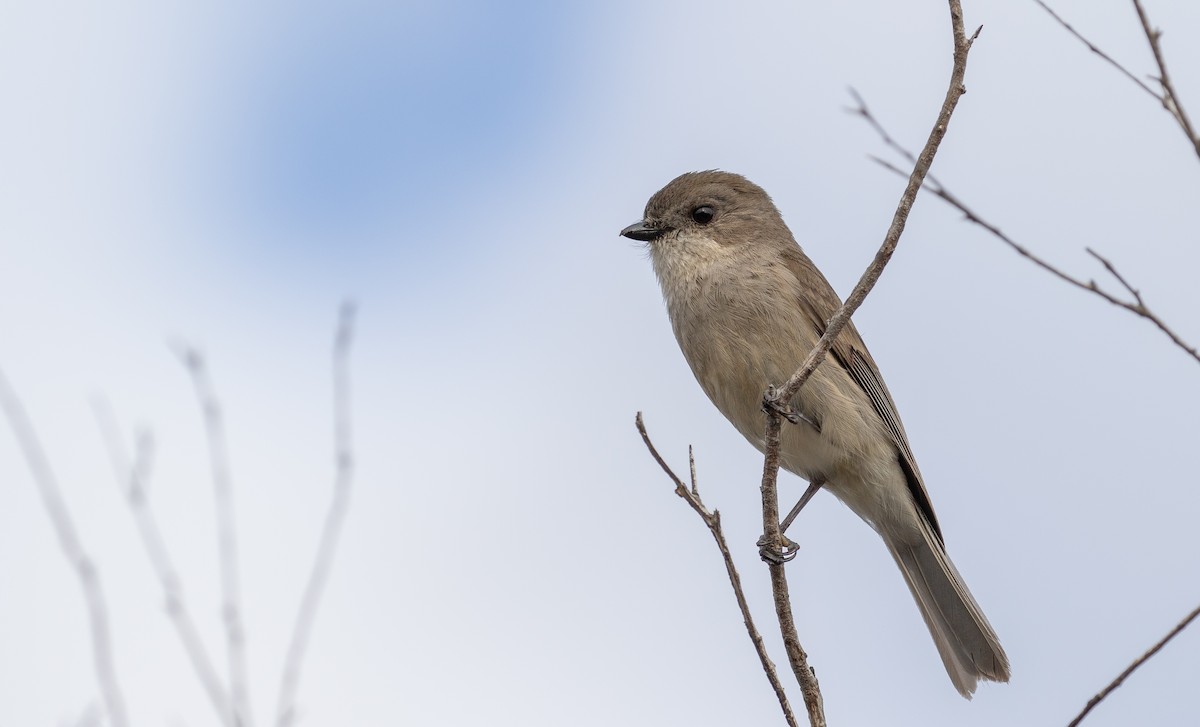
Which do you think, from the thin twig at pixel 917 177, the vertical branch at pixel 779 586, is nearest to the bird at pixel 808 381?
the vertical branch at pixel 779 586

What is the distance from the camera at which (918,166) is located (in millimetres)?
4039

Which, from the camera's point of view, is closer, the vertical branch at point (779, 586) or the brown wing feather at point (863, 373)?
the vertical branch at point (779, 586)

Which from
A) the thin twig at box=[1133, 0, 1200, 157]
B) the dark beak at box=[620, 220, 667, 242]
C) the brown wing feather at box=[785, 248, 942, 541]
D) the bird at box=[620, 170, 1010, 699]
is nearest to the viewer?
the thin twig at box=[1133, 0, 1200, 157]

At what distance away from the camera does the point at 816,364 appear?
176 inches

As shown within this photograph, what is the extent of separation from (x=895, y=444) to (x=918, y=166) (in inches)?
120

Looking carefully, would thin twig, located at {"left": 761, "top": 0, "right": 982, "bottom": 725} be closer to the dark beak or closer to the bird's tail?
the bird's tail

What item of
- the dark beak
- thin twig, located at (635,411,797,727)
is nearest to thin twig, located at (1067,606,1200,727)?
thin twig, located at (635,411,797,727)

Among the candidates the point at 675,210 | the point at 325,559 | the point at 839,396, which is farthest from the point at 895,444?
the point at 325,559

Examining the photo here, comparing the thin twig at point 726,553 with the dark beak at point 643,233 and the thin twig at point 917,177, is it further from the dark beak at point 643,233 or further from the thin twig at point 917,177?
the dark beak at point 643,233

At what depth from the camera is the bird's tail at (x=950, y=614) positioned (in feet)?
21.2

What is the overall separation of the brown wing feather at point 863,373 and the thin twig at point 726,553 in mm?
2261

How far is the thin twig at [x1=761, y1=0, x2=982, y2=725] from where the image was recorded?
4.04 m

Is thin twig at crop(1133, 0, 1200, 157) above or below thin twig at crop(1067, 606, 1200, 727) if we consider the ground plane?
above

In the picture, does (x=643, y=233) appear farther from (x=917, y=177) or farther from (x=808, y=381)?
(x=917, y=177)
